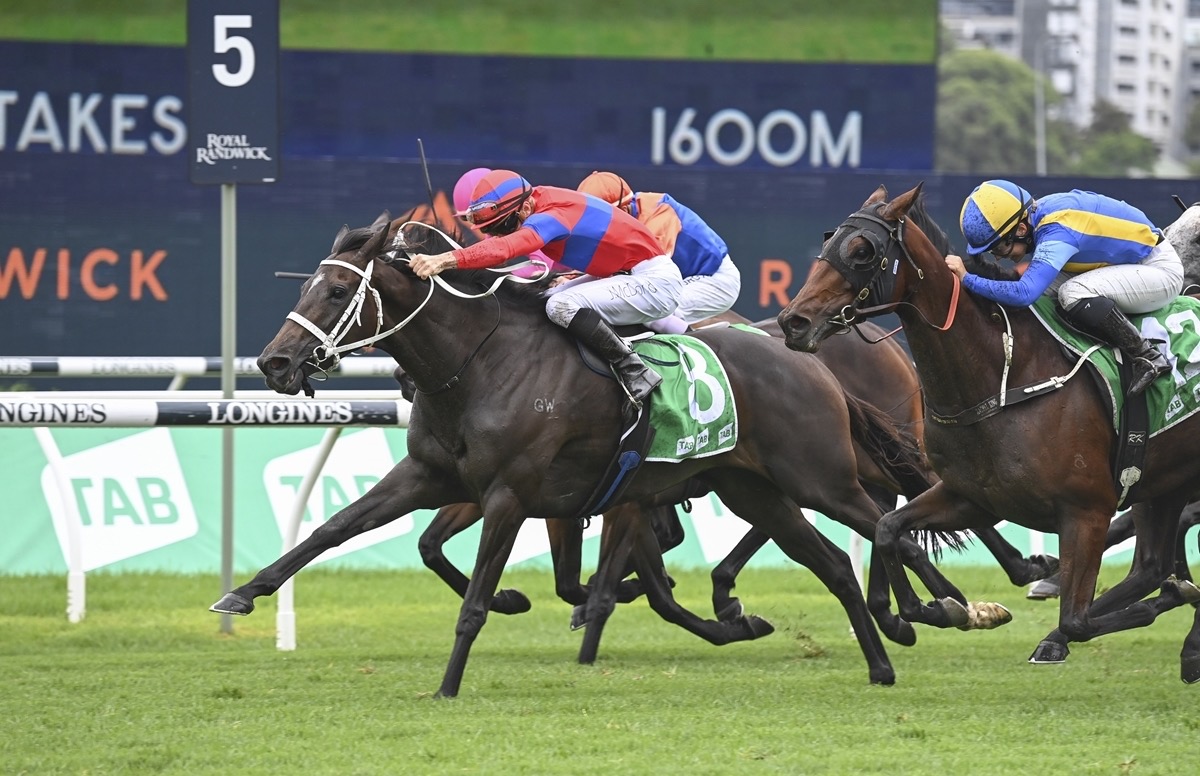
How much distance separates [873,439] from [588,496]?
1324 mm

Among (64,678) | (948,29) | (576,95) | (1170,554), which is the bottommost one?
(64,678)

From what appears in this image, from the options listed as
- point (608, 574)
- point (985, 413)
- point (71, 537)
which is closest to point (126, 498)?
point (71, 537)

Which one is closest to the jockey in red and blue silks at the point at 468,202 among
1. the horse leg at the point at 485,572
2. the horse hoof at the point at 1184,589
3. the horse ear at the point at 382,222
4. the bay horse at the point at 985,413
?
the horse ear at the point at 382,222

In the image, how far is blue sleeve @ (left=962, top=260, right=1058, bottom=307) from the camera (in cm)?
570

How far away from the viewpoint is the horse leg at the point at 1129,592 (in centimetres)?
552

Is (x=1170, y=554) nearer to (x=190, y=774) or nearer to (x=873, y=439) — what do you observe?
(x=873, y=439)

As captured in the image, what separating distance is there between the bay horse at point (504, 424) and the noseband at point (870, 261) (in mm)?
962

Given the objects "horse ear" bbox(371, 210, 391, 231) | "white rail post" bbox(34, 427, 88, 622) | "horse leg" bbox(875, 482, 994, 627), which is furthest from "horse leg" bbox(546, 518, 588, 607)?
"white rail post" bbox(34, 427, 88, 622)

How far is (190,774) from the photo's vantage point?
461 centimetres

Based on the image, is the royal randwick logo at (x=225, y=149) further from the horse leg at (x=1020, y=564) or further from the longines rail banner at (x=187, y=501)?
the horse leg at (x=1020, y=564)

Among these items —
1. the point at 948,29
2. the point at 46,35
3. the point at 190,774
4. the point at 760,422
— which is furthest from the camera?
the point at 948,29

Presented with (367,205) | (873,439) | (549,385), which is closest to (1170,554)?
(873,439)

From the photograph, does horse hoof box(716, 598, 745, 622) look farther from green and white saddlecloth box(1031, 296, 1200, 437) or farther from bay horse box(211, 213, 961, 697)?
green and white saddlecloth box(1031, 296, 1200, 437)

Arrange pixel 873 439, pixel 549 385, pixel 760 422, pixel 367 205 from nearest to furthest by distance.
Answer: pixel 549 385
pixel 760 422
pixel 873 439
pixel 367 205
